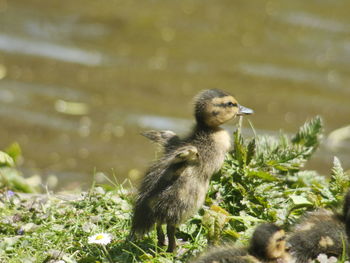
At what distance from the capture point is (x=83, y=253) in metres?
5.64

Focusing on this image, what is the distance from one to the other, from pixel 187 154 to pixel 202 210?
942mm

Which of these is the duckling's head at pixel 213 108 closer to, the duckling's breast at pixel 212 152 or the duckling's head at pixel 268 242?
the duckling's breast at pixel 212 152

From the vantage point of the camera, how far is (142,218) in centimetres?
526

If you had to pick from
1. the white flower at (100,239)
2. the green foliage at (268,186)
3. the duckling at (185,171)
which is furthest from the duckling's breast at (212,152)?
the white flower at (100,239)

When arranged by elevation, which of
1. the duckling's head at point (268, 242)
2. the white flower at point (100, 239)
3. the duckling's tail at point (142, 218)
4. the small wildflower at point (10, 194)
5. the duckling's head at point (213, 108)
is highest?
the duckling's head at point (213, 108)

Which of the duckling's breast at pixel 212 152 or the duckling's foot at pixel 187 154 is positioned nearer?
the duckling's foot at pixel 187 154

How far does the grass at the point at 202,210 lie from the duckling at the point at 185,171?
0.25m

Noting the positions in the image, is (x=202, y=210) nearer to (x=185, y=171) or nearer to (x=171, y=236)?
(x=171, y=236)

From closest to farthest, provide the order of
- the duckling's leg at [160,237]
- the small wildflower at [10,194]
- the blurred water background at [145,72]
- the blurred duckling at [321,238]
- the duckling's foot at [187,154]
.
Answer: the blurred duckling at [321,238], the duckling's foot at [187,154], the duckling's leg at [160,237], the small wildflower at [10,194], the blurred water background at [145,72]

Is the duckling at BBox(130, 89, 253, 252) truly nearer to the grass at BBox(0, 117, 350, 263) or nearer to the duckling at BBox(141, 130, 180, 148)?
the duckling at BBox(141, 130, 180, 148)

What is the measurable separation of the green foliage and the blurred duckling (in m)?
0.54

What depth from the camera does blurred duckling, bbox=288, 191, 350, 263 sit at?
16.4 ft

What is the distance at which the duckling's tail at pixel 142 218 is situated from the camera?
206 inches

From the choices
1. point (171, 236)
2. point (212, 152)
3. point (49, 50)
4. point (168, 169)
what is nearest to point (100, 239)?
point (171, 236)
